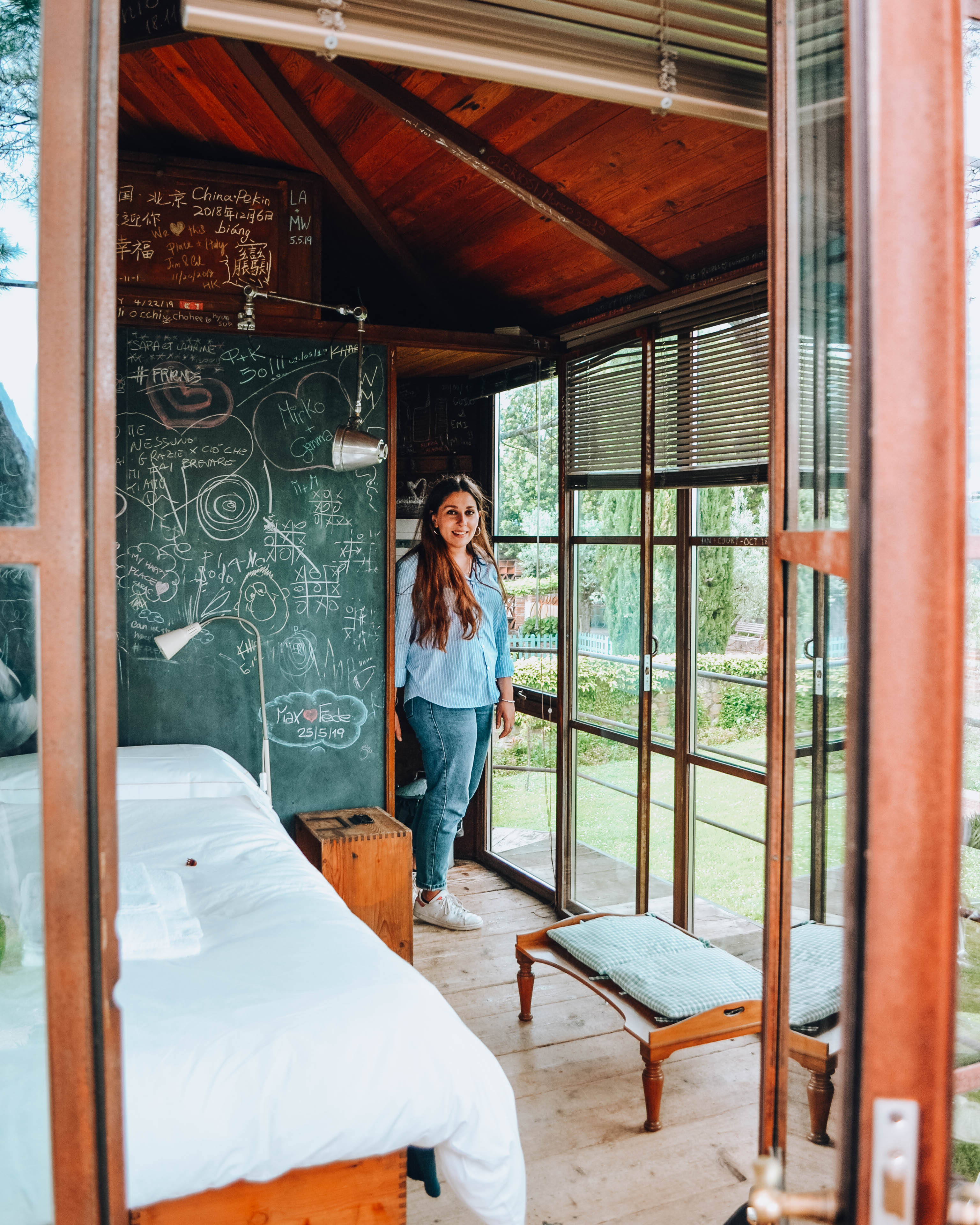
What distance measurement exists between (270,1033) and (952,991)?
1.23 meters

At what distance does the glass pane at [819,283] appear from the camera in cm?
90

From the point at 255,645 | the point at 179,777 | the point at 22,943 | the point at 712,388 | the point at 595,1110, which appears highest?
the point at 712,388

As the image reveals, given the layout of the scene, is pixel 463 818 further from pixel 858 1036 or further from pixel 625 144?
pixel 858 1036

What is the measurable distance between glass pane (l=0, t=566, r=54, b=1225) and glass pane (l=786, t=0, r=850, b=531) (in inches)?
28.8

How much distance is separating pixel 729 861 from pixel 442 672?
4.42 feet

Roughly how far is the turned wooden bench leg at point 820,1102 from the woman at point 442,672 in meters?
2.98

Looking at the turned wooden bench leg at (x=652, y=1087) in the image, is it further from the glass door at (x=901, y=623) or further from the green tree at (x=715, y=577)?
the glass door at (x=901, y=623)

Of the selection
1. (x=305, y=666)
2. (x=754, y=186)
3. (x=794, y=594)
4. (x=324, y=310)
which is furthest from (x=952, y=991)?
(x=324, y=310)

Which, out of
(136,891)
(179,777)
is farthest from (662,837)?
(136,891)

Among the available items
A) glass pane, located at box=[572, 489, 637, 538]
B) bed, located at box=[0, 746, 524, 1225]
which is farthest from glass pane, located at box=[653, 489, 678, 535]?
bed, located at box=[0, 746, 524, 1225]

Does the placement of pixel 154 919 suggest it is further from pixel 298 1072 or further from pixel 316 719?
pixel 316 719

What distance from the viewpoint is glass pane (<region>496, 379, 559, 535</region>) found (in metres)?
4.14

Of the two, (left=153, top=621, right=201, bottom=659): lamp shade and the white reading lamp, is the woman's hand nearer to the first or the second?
the white reading lamp

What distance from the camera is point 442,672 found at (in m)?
3.92
